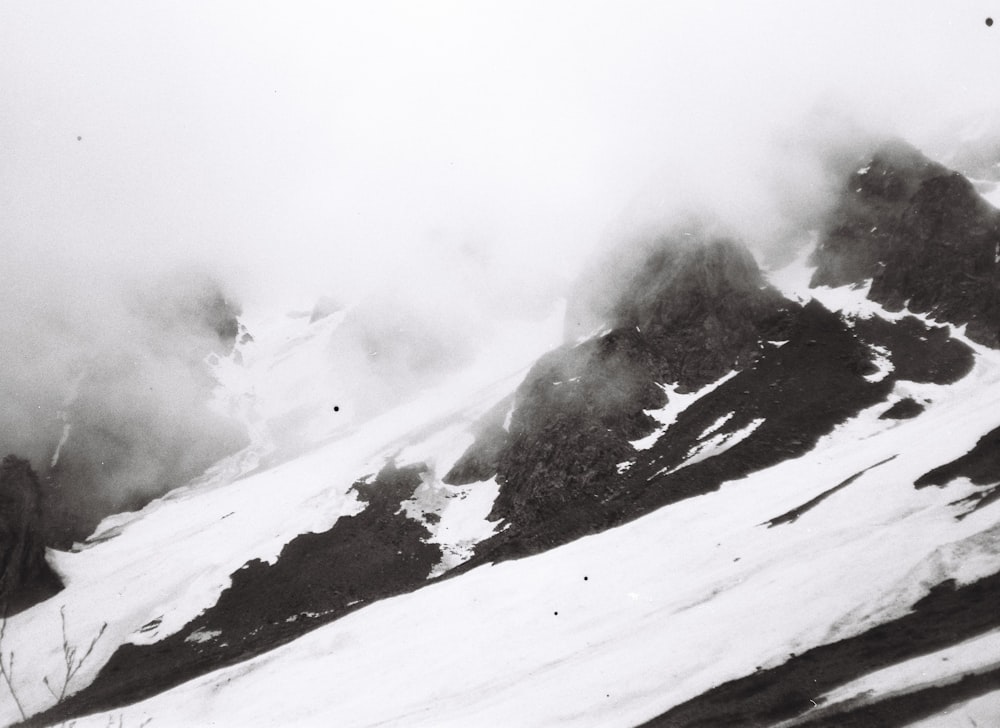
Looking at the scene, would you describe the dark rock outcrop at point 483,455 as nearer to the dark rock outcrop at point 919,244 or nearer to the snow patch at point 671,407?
the snow patch at point 671,407

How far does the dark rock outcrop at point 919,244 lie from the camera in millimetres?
75000

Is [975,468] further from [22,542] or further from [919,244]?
[22,542]

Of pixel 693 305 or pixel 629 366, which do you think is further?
pixel 693 305

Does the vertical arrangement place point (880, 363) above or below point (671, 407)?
below

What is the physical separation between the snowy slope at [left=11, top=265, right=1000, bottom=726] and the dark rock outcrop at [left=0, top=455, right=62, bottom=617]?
9.50m

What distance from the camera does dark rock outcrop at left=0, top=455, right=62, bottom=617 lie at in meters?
70.2

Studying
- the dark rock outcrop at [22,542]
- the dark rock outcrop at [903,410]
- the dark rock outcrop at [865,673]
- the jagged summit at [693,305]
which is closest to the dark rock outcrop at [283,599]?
the dark rock outcrop at [22,542]

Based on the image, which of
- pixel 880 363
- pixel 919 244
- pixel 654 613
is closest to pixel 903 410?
pixel 880 363

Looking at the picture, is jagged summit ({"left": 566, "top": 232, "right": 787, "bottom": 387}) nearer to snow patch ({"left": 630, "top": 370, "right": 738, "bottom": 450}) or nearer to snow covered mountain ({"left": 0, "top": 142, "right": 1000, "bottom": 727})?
snow covered mountain ({"left": 0, "top": 142, "right": 1000, "bottom": 727})

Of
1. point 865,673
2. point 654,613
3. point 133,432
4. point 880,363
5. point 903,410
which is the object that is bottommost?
point 865,673

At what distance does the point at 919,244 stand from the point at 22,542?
126704mm

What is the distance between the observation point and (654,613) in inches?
1217

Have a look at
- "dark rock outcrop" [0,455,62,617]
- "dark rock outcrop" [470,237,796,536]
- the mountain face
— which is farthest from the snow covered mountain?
the mountain face

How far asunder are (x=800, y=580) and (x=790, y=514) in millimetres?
9713
